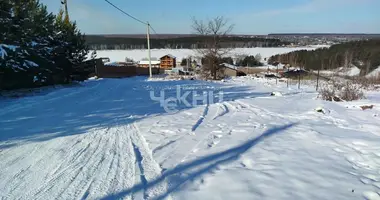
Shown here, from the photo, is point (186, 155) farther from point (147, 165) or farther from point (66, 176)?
point (66, 176)

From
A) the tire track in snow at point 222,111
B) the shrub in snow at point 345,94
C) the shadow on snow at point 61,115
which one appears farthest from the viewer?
the shrub in snow at point 345,94

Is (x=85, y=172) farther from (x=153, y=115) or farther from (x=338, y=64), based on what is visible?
(x=338, y=64)

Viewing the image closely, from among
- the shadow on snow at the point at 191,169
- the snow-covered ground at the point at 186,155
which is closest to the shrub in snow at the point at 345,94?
the snow-covered ground at the point at 186,155

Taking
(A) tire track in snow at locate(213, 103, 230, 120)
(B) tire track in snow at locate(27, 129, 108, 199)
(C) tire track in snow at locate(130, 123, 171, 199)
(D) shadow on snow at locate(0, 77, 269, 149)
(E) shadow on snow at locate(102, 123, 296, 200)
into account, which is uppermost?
(D) shadow on snow at locate(0, 77, 269, 149)

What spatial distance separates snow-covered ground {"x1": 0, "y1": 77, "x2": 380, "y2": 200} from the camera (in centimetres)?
307

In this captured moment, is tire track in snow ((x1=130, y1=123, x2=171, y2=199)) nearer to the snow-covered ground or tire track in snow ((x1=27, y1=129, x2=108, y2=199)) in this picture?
the snow-covered ground

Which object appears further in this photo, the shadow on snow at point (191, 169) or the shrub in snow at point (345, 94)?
the shrub in snow at point (345, 94)

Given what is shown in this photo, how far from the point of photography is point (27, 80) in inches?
474

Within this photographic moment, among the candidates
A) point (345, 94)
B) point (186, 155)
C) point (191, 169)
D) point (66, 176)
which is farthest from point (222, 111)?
point (345, 94)

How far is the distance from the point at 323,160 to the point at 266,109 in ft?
14.2

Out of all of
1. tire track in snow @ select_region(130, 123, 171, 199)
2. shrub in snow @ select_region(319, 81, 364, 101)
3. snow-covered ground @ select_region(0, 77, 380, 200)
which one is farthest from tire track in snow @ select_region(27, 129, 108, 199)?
shrub in snow @ select_region(319, 81, 364, 101)

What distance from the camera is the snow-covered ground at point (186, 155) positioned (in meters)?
3.07

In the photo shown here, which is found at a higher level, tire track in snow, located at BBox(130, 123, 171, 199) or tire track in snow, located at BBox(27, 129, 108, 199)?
tire track in snow, located at BBox(27, 129, 108, 199)

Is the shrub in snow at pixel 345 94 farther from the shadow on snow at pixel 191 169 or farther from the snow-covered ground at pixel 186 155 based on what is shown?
the shadow on snow at pixel 191 169
